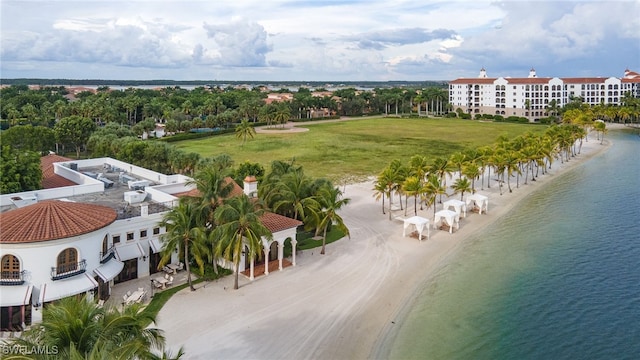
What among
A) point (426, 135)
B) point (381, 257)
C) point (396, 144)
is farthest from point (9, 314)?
point (426, 135)

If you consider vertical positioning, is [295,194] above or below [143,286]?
above

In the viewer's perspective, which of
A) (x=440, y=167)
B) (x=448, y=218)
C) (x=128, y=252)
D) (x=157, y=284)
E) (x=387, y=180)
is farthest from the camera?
(x=440, y=167)

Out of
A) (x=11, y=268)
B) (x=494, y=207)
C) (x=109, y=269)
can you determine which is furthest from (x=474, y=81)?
(x=11, y=268)

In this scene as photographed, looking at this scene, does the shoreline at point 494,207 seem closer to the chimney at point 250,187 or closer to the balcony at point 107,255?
the balcony at point 107,255

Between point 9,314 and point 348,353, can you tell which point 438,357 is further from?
point 9,314

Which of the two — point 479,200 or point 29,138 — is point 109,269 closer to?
point 479,200

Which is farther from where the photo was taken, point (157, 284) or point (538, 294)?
point (538, 294)
